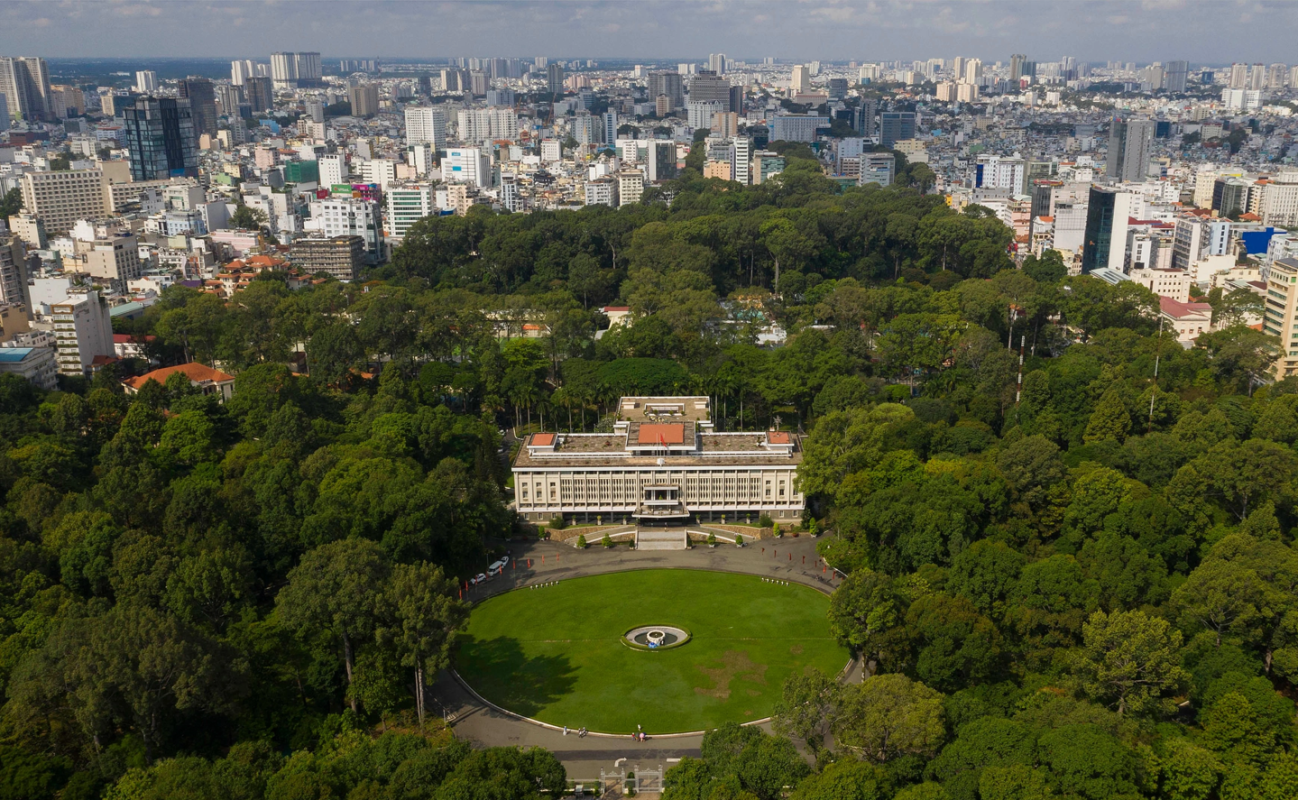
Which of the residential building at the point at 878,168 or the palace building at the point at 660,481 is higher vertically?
the residential building at the point at 878,168

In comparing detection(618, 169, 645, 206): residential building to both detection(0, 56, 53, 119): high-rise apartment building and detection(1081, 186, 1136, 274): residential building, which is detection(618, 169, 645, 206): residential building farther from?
detection(0, 56, 53, 119): high-rise apartment building

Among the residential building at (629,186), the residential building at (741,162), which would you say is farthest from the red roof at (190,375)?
the residential building at (741,162)

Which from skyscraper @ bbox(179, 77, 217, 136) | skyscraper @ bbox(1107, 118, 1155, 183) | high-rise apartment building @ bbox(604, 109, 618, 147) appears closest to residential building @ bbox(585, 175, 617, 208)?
skyscraper @ bbox(1107, 118, 1155, 183)

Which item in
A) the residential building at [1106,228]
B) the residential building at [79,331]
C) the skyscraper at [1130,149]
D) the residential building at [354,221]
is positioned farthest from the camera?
the skyscraper at [1130,149]

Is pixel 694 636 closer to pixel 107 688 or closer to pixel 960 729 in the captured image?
pixel 960 729

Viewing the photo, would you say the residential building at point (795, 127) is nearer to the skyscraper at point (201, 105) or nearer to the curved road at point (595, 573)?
the skyscraper at point (201, 105)

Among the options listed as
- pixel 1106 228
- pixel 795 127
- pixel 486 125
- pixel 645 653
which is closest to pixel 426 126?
pixel 486 125
